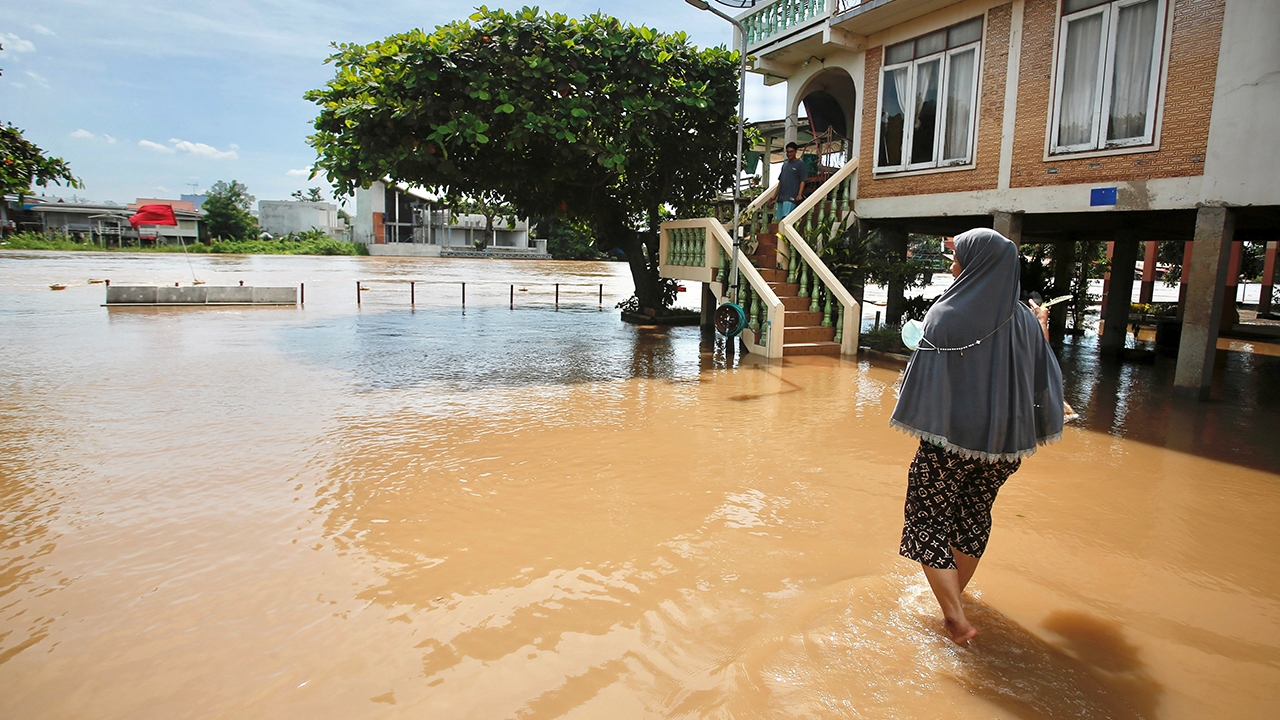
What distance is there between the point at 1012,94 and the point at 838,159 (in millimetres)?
5895

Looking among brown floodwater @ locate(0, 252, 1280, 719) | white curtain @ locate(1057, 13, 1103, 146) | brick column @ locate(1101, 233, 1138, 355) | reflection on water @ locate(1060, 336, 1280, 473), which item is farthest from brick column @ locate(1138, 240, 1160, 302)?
brown floodwater @ locate(0, 252, 1280, 719)

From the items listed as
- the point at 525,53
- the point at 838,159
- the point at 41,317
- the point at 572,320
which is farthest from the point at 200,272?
the point at 838,159

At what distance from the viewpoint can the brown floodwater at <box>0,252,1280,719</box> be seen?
2930 mm

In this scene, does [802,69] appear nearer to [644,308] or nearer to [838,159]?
[838,159]

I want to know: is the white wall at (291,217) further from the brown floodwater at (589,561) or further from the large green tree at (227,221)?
the brown floodwater at (589,561)

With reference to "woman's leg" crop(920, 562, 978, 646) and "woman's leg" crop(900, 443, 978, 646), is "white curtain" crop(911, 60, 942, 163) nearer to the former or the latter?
A: "woman's leg" crop(900, 443, 978, 646)

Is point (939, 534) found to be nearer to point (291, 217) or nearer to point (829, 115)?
point (829, 115)

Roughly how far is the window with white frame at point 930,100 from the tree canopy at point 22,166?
13356 millimetres

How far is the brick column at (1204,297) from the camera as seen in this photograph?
27.7 ft

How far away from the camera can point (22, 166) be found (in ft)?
38.9

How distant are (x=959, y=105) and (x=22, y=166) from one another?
48.7 ft

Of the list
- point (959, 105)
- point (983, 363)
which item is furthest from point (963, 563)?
point (959, 105)

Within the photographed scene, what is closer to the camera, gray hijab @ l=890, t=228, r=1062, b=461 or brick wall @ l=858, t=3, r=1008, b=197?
gray hijab @ l=890, t=228, r=1062, b=461

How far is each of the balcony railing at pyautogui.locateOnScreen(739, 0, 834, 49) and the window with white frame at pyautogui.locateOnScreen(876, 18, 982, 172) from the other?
57.5 inches
